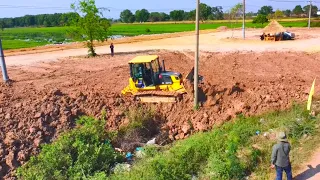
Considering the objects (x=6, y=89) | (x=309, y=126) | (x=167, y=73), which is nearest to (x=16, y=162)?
(x=6, y=89)

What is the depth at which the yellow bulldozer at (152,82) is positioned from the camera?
1391cm

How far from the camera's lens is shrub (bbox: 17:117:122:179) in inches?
380

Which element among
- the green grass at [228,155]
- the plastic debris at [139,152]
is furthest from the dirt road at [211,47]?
the green grass at [228,155]

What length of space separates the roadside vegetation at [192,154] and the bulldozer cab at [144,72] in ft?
9.49

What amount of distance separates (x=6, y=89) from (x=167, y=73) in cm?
715

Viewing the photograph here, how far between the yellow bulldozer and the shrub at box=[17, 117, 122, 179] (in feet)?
10.7

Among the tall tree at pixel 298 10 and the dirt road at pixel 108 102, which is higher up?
A: the tall tree at pixel 298 10

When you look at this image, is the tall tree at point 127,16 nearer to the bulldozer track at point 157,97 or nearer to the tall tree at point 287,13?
the tall tree at point 287,13

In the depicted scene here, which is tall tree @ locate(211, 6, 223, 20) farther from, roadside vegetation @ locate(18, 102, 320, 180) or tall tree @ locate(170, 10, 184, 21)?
roadside vegetation @ locate(18, 102, 320, 180)

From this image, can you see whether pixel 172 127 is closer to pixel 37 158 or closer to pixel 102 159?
pixel 102 159

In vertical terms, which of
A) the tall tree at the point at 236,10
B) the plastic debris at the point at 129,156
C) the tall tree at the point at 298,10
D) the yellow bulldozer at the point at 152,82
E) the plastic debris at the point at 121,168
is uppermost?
the tall tree at the point at 298,10

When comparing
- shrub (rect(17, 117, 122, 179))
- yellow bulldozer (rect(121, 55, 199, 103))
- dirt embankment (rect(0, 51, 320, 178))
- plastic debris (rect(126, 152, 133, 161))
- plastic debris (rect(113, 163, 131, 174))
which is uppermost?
yellow bulldozer (rect(121, 55, 199, 103))

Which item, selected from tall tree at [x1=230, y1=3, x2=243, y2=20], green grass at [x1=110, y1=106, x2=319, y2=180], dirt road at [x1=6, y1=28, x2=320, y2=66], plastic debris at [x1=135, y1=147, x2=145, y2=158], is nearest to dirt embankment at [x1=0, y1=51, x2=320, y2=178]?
green grass at [x1=110, y1=106, x2=319, y2=180]

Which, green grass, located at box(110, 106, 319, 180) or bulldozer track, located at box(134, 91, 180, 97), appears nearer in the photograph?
green grass, located at box(110, 106, 319, 180)
